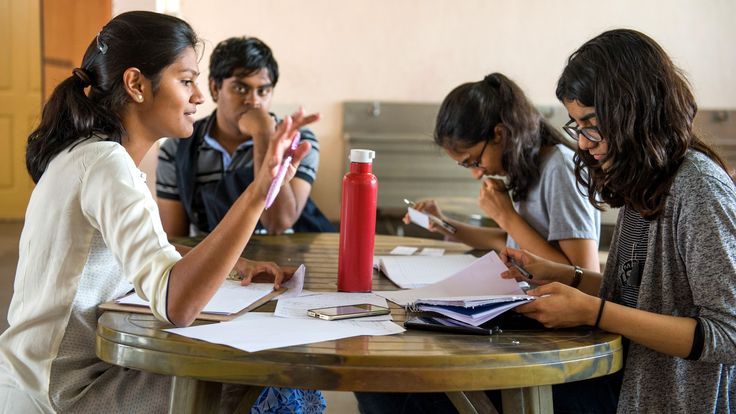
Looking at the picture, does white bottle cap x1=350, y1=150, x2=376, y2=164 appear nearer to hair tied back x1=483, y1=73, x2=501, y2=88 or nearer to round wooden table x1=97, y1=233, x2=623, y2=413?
round wooden table x1=97, y1=233, x2=623, y2=413

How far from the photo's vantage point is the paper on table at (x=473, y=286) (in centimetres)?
150

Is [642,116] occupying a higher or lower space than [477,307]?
higher

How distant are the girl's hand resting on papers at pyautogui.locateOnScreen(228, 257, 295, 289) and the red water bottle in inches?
4.9

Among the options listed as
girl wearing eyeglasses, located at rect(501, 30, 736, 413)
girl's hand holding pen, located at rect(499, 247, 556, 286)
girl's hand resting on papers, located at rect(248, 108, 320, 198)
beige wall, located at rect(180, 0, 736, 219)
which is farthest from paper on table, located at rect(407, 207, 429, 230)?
beige wall, located at rect(180, 0, 736, 219)

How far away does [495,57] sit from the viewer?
219 inches

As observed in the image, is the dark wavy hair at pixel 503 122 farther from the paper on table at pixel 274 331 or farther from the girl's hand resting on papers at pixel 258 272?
the paper on table at pixel 274 331

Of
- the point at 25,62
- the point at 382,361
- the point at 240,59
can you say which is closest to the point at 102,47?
the point at 382,361

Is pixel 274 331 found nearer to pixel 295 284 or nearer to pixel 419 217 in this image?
pixel 295 284

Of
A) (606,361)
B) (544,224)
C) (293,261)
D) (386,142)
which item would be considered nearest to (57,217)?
(293,261)

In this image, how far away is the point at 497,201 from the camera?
6.81 feet

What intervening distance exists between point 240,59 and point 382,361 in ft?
5.93

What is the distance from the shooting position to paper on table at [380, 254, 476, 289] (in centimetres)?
167

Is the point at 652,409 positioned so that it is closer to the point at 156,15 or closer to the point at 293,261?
the point at 293,261

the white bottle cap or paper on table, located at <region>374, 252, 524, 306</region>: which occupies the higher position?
the white bottle cap
